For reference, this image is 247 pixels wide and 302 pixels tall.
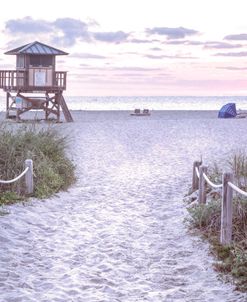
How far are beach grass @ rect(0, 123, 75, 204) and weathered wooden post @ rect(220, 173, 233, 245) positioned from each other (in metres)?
4.58

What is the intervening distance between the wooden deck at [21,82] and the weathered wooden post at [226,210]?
31.6m

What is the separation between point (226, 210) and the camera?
854 centimetres

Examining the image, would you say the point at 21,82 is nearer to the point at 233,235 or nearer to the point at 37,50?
the point at 37,50

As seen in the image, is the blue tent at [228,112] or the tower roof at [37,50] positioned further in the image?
the blue tent at [228,112]

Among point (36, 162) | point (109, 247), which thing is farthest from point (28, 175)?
Answer: point (109, 247)

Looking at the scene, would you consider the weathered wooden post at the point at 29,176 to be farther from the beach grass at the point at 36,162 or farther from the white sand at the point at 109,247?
the white sand at the point at 109,247

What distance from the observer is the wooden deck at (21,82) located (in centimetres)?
3900

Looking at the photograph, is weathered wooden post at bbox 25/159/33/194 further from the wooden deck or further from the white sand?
the wooden deck

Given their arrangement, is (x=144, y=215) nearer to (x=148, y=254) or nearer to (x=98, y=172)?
(x=148, y=254)

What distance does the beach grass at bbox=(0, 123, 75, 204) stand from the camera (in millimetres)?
12453

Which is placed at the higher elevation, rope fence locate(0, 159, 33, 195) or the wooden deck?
the wooden deck

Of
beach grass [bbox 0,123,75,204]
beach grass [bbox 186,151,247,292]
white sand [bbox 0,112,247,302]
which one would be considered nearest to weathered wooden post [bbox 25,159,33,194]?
beach grass [bbox 0,123,75,204]

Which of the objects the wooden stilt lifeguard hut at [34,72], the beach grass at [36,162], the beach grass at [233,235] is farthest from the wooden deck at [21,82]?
the beach grass at [233,235]

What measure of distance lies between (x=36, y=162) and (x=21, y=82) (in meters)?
26.2
